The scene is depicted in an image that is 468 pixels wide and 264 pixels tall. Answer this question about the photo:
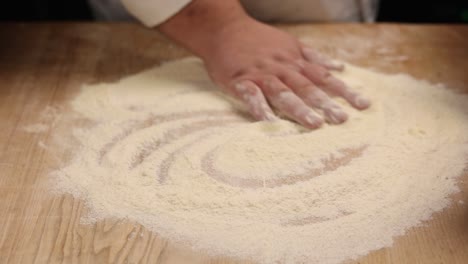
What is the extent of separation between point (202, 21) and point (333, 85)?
26cm

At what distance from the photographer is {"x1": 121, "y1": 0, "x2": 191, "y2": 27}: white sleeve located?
1.07 m

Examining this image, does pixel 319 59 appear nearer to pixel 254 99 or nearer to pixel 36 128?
pixel 254 99

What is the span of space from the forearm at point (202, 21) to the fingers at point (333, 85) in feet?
0.53

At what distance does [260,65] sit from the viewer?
3.29ft

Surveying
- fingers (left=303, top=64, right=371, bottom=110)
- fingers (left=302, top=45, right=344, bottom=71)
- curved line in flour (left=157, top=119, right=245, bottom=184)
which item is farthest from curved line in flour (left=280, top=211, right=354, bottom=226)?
fingers (left=302, top=45, right=344, bottom=71)

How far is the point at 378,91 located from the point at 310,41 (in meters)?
0.21

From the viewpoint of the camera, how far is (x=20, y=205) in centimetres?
75

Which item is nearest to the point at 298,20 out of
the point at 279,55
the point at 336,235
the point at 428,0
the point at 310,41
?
the point at 310,41

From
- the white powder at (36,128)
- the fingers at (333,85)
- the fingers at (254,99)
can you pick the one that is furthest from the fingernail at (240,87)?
the white powder at (36,128)

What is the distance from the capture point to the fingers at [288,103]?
0.91 metres

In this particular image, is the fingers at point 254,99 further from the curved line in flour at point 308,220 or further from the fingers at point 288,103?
the curved line in flour at point 308,220

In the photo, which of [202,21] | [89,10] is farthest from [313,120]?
[89,10]

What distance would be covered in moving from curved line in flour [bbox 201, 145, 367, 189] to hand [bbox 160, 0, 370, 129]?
0.08 m

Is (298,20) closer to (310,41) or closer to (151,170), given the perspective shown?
(310,41)
